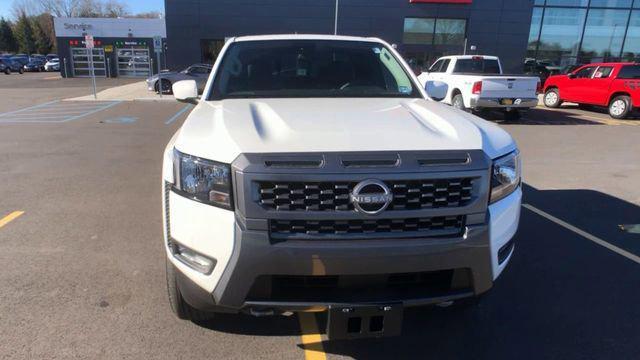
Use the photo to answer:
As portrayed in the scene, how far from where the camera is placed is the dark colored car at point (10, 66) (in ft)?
145

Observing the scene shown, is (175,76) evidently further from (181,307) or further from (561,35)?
(561,35)

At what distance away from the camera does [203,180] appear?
2318 millimetres

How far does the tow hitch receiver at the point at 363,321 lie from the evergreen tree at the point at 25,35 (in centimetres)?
8624

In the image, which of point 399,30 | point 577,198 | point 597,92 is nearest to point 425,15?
point 399,30

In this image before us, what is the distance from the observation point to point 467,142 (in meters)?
2.43

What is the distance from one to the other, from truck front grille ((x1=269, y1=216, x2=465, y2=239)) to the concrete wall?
1100 inches

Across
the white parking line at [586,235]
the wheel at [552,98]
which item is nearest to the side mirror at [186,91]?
the white parking line at [586,235]

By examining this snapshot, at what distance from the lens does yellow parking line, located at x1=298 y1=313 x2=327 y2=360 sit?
2820 millimetres

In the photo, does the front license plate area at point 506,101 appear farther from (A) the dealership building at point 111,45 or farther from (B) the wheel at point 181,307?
(A) the dealership building at point 111,45

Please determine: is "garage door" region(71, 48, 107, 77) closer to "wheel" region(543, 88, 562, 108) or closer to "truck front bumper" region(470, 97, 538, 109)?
"wheel" region(543, 88, 562, 108)

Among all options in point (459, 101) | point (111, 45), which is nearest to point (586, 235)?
point (459, 101)

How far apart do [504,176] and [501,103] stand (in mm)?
11284

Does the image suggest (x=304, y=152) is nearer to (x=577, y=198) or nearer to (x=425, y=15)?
(x=577, y=198)

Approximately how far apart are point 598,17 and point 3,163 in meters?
30.0
